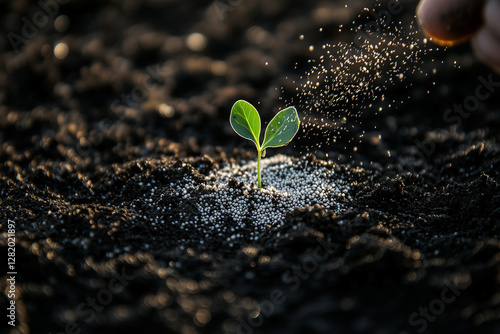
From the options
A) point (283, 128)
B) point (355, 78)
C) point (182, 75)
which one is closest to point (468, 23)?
point (283, 128)

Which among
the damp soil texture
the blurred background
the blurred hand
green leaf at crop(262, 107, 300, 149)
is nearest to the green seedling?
green leaf at crop(262, 107, 300, 149)

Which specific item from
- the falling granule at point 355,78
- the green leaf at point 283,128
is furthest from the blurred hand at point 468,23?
the falling granule at point 355,78

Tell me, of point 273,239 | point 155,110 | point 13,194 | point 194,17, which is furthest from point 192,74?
point 273,239

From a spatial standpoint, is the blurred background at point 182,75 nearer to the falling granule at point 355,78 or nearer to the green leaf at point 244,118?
the falling granule at point 355,78

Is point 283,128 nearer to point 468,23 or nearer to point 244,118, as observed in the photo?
point 244,118

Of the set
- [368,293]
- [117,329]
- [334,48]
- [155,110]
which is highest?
[334,48]

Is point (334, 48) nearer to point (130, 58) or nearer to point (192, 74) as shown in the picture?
point (192, 74)

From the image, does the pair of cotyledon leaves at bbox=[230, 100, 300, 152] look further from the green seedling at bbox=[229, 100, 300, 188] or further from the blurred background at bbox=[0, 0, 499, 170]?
the blurred background at bbox=[0, 0, 499, 170]
